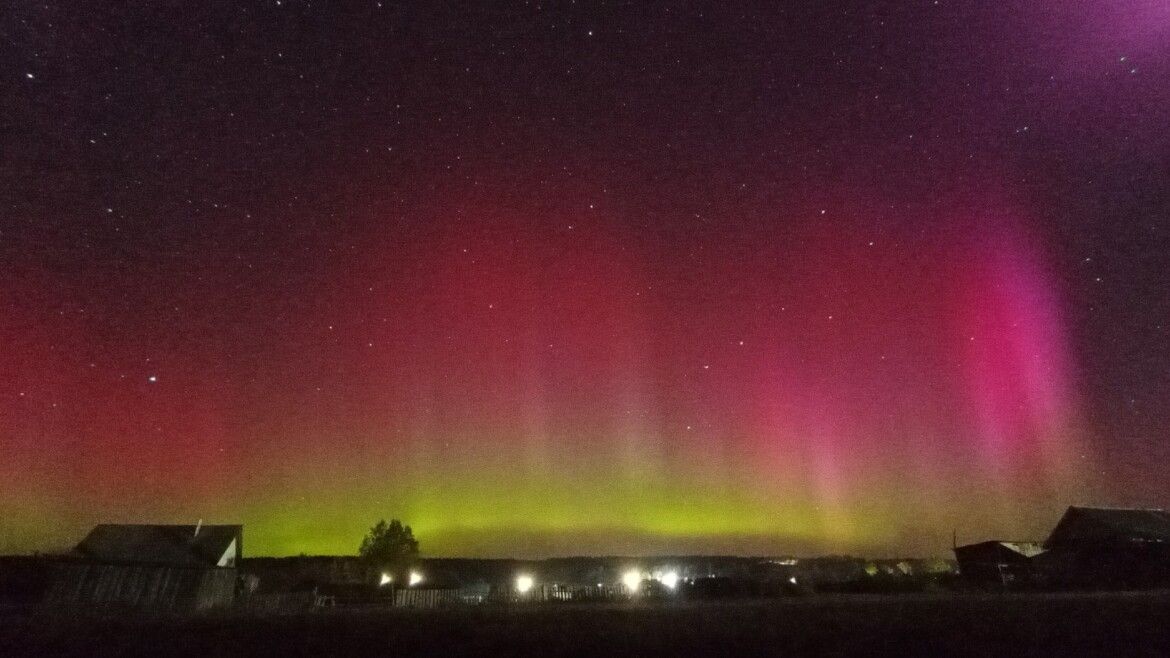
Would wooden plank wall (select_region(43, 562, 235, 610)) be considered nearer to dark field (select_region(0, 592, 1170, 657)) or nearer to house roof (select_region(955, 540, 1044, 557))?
dark field (select_region(0, 592, 1170, 657))

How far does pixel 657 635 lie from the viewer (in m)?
9.66

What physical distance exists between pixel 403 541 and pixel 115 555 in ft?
110

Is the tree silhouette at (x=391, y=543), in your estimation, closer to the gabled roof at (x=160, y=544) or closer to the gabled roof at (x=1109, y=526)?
the gabled roof at (x=160, y=544)

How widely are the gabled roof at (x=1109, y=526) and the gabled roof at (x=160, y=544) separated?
179 feet

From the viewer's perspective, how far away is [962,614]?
12.3 meters

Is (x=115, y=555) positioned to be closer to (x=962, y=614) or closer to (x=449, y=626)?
(x=449, y=626)

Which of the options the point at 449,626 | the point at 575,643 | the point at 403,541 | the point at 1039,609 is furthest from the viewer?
the point at 403,541

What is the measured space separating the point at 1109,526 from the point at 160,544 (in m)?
59.3

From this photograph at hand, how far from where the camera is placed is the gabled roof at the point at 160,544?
34031 mm

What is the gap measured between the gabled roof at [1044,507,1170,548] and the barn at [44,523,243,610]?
171 feet

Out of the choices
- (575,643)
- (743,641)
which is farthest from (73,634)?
(743,641)

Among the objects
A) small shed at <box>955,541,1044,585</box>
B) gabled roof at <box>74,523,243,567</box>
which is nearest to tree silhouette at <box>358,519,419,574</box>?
gabled roof at <box>74,523,243,567</box>

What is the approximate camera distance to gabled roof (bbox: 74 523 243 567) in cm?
3403

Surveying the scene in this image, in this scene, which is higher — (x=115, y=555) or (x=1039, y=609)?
(x=115, y=555)
